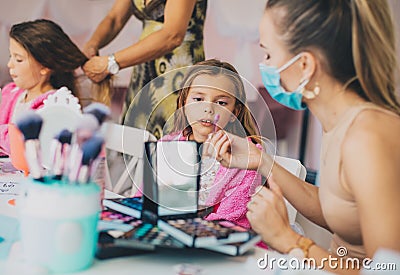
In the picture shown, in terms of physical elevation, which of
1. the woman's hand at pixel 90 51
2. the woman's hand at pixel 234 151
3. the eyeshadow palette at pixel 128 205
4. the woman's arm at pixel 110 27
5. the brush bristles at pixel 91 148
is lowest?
the eyeshadow palette at pixel 128 205

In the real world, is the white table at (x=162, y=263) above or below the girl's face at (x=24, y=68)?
below

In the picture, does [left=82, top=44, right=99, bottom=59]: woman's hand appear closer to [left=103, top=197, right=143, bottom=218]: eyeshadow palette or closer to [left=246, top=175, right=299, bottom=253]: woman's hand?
[left=103, top=197, right=143, bottom=218]: eyeshadow palette

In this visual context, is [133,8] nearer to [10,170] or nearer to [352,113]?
[10,170]

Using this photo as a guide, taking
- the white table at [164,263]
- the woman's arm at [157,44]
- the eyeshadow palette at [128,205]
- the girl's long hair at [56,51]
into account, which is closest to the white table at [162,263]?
the white table at [164,263]

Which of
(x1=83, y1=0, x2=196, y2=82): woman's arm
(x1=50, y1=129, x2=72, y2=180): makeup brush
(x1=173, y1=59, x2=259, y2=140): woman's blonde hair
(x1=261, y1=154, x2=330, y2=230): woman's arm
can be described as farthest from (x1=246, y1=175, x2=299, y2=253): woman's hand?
(x1=83, y1=0, x2=196, y2=82): woman's arm

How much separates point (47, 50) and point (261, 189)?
105 centimetres

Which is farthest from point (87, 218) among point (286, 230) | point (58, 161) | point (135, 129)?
point (135, 129)

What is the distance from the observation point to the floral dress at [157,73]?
1295mm

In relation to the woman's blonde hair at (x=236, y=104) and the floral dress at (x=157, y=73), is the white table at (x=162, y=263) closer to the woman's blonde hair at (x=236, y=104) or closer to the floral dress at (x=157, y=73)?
the woman's blonde hair at (x=236, y=104)

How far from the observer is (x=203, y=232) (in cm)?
84

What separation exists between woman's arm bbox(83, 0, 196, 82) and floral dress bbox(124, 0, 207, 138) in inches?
0.6

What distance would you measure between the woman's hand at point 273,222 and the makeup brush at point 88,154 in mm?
293

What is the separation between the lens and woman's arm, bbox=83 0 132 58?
5.96ft

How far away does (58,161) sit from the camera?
2.60 ft
